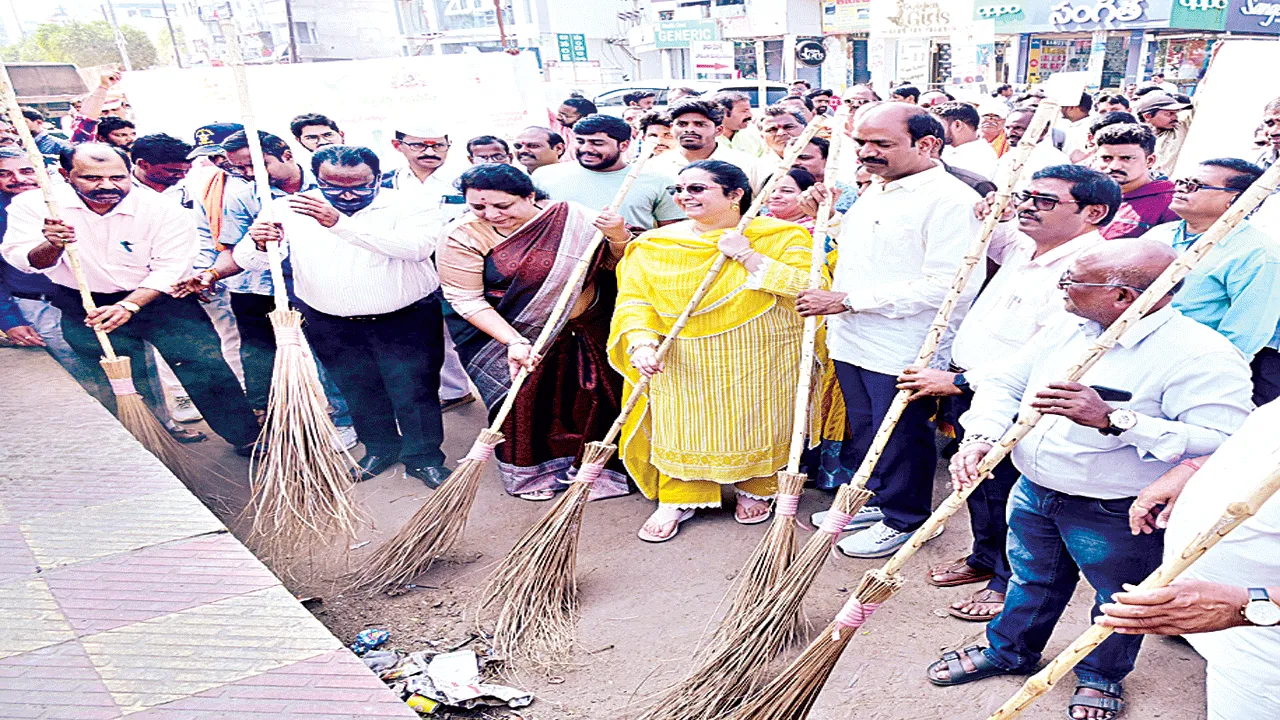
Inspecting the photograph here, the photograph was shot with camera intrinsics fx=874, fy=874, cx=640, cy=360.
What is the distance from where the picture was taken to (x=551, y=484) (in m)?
4.43

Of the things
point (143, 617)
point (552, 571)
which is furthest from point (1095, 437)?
point (143, 617)

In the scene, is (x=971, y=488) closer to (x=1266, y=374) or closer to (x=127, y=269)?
(x=1266, y=374)

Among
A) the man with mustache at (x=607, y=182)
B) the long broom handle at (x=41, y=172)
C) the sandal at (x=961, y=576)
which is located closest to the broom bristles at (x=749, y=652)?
the sandal at (x=961, y=576)

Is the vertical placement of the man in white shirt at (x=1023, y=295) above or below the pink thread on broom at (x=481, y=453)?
above

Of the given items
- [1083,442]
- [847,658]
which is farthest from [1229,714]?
[847,658]

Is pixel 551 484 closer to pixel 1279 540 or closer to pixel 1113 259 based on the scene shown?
pixel 1113 259

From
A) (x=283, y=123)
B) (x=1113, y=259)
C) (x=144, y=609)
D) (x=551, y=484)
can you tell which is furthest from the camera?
(x=283, y=123)

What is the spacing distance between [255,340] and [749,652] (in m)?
3.50

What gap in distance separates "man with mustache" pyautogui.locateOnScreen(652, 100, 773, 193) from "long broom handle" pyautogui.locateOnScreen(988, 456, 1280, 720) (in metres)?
3.21

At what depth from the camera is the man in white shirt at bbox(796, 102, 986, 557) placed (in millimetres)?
3139

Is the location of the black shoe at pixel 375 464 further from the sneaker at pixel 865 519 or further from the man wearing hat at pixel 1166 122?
the man wearing hat at pixel 1166 122

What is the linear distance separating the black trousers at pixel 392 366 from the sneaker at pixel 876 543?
2225 millimetres

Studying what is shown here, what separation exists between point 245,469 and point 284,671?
2.94 meters

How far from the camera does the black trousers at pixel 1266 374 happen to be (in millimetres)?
2930
